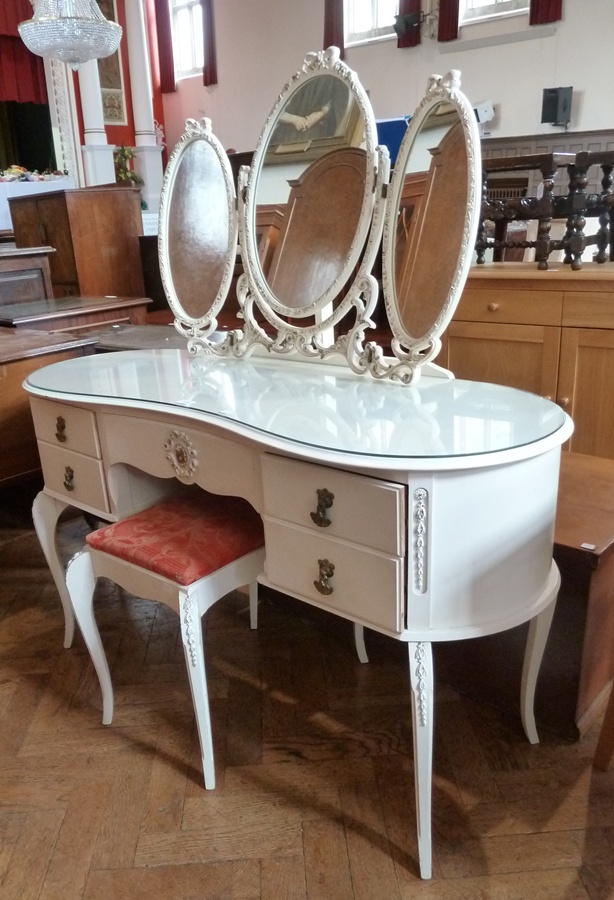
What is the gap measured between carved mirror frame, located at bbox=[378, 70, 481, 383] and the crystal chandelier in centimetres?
416

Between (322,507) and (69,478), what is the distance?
811 millimetres

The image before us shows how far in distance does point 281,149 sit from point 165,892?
1542mm

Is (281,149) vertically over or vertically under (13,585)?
over

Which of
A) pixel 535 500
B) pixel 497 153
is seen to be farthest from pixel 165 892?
pixel 497 153

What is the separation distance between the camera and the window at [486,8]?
18.6ft

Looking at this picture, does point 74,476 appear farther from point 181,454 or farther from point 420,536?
point 420,536

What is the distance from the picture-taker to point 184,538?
4.83 ft

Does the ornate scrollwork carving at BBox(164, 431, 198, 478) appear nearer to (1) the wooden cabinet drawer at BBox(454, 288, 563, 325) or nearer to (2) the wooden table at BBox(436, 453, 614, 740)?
(2) the wooden table at BBox(436, 453, 614, 740)

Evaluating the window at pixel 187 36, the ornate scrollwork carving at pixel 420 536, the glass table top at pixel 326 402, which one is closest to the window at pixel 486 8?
the window at pixel 187 36

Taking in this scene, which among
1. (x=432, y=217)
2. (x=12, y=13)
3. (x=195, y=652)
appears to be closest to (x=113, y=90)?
(x=12, y=13)

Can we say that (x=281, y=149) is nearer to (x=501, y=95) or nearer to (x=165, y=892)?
(x=165, y=892)

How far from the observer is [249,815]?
1395mm

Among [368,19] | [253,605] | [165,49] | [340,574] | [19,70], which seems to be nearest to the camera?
[340,574]

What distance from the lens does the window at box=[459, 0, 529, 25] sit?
18.6ft
